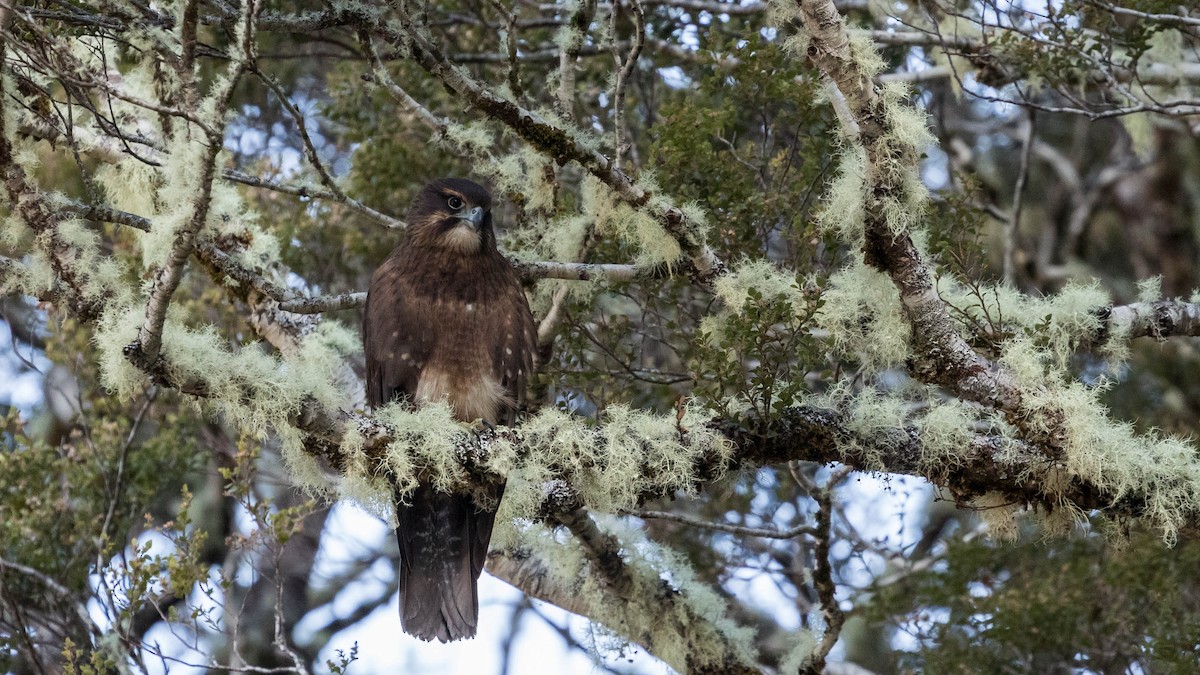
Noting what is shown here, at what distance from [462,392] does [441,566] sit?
68 cm

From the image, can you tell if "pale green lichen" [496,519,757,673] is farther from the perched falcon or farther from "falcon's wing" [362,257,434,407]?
"falcon's wing" [362,257,434,407]

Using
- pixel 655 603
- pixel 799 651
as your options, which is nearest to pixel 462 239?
pixel 655 603

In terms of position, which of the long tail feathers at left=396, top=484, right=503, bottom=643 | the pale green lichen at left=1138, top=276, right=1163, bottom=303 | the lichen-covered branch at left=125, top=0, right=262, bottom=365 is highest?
the pale green lichen at left=1138, top=276, right=1163, bottom=303

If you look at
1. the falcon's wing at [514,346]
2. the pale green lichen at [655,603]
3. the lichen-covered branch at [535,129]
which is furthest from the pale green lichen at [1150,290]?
the falcon's wing at [514,346]

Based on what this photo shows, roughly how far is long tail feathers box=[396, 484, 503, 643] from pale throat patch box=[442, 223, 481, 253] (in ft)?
3.25

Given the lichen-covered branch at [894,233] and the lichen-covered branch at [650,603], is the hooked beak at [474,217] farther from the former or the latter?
the lichen-covered branch at [894,233]

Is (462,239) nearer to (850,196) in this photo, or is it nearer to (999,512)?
(850,196)

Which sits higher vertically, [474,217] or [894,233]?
[474,217]

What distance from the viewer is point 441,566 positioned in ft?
13.9

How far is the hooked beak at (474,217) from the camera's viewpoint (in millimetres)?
4625

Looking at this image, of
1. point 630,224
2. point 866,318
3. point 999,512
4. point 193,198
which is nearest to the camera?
point 193,198

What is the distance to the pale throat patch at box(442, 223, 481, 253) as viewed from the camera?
4594 millimetres

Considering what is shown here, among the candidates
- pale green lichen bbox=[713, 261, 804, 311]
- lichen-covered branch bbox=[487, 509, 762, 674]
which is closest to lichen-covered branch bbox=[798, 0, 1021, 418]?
pale green lichen bbox=[713, 261, 804, 311]

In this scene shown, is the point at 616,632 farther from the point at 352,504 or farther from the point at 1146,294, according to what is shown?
the point at 1146,294
